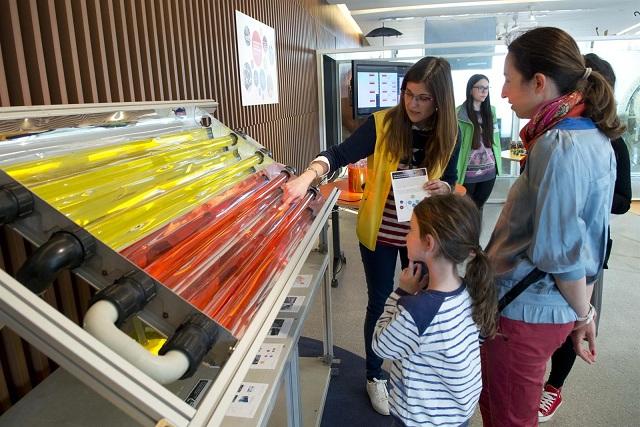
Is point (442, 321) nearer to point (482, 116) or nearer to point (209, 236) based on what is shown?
point (209, 236)

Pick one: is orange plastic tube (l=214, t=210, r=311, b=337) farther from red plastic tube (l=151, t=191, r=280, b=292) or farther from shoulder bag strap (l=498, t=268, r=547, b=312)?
shoulder bag strap (l=498, t=268, r=547, b=312)

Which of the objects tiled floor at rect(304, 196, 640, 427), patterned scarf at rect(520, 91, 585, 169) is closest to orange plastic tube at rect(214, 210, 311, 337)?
patterned scarf at rect(520, 91, 585, 169)

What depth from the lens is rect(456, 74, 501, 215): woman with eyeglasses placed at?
3.89 metres

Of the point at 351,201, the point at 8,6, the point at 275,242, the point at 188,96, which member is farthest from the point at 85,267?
the point at 351,201

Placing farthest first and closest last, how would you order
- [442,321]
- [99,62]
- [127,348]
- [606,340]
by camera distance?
[606,340], [99,62], [442,321], [127,348]

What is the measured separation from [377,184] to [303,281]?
52 centimetres

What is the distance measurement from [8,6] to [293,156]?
3.21 metres

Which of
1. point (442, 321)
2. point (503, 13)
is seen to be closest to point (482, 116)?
point (442, 321)

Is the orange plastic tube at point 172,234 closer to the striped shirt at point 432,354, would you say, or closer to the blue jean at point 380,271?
the striped shirt at point 432,354

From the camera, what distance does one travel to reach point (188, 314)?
0.81 metres

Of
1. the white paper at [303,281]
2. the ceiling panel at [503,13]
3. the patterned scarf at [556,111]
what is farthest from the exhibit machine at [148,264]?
the ceiling panel at [503,13]

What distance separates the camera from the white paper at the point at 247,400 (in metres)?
1.09

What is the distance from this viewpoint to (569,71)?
49.4 inches

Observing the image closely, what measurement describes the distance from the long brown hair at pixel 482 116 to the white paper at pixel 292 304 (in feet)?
9.00
